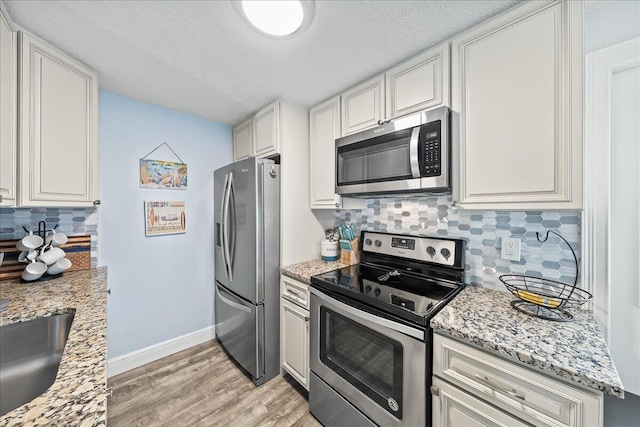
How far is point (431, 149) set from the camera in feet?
4.31

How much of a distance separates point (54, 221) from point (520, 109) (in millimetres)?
2958

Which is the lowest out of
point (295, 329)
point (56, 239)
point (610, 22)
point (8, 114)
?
point (295, 329)

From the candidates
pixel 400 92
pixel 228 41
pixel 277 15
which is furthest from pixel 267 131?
pixel 400 92

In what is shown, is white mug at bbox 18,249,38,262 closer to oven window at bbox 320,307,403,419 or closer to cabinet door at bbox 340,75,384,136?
oven window at bbox 320,307,403,419

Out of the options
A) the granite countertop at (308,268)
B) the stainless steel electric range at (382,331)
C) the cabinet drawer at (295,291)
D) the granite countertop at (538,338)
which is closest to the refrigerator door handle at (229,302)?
the cabinet drawer at (295,291)

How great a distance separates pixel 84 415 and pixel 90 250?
1.80m

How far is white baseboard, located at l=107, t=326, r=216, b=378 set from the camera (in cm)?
201

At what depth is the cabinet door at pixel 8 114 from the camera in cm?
109

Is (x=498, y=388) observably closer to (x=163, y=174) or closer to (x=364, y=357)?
(x=364, y=357)

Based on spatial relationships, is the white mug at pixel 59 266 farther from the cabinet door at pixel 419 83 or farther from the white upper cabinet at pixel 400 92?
the cabinet door at pixel 419 83

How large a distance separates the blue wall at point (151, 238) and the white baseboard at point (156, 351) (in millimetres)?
46

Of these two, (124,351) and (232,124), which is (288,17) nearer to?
(232,124)

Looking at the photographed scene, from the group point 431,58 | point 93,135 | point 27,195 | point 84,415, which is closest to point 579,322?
point 431,58

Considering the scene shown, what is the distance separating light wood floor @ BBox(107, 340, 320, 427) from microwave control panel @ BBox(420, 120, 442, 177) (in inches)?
68.4
